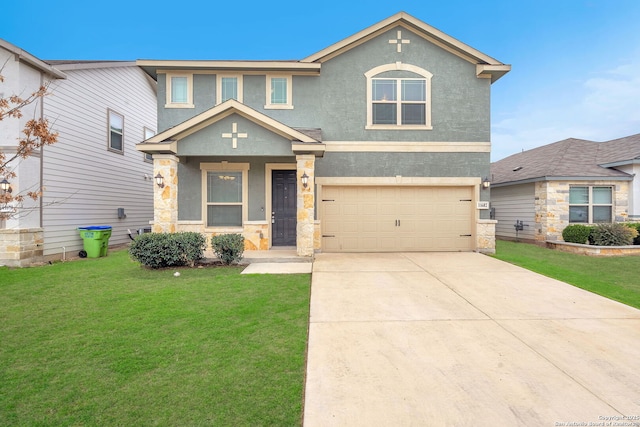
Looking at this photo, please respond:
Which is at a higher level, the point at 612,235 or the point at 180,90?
the point at 180,90

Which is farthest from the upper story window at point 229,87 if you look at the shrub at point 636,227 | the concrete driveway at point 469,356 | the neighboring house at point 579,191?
the shrub at point 636,227

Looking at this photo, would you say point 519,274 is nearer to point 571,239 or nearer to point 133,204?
point 571,239

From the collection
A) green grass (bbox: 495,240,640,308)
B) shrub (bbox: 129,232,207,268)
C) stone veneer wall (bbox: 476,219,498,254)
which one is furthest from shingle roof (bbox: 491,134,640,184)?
shrub (bbox: 129,232,207,268)

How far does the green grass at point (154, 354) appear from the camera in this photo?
2.41 meters

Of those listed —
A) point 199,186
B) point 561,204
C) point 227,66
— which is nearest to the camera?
point 227,66

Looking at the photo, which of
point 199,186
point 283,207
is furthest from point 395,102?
point 199,186

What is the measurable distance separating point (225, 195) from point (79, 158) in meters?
5.40

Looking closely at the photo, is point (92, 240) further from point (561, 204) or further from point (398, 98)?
point (561, 204)

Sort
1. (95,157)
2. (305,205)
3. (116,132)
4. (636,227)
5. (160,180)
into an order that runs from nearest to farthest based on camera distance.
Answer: (160,180), (305,205), (636,227), (95,157), (116,132)

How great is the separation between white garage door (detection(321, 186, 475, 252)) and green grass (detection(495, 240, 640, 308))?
5.42 feet

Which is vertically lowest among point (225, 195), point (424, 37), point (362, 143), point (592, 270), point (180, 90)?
point (592, 270)

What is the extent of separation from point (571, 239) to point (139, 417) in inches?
537

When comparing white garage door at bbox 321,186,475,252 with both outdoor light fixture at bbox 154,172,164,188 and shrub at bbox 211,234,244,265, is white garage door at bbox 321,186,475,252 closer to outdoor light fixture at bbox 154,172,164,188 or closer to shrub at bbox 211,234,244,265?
shrub at bbox 211,234,244,265

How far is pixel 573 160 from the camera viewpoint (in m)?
12.9
